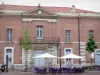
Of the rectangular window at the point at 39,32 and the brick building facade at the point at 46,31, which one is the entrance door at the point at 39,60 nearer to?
the brick building facade at the point at 46,31

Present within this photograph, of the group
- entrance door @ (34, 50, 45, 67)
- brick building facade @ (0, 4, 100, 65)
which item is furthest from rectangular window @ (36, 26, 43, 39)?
entrance door @ (34, 50, 45, 67)

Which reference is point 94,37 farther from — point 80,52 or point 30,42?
point 30,42

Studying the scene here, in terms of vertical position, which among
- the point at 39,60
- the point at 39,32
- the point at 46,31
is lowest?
the point at 39,60

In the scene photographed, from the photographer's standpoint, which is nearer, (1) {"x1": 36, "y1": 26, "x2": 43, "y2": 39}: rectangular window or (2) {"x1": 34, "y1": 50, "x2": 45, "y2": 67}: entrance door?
(2) {"x1": 34, "y1": 50, "x2": 45, "y2": 67}: entrance door

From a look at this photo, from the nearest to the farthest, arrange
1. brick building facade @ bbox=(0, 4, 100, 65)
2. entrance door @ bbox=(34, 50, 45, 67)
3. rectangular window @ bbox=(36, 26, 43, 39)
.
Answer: brick building facade @ bbox=(0, 4, 100, 65), entrance door @ bbox=(34, 50, 45, 67), rectangular window @ bbox=(36, 26, 43, 39)

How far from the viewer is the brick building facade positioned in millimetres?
41531

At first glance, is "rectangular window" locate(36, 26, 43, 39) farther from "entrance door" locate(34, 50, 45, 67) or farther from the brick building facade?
"entrance door" locate(34, 50, 45, 67)

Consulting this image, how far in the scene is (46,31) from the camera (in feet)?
140

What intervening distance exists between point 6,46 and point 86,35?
39.0ft

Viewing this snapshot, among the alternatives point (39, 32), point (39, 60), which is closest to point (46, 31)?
point (39, 32)

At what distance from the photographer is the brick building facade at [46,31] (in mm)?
41531

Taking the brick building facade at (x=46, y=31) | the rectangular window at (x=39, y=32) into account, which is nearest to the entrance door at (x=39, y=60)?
the brick building facade at (x=46, y=31)

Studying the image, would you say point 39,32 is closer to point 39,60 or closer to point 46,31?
point 46,31

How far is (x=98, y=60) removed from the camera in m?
43.8
